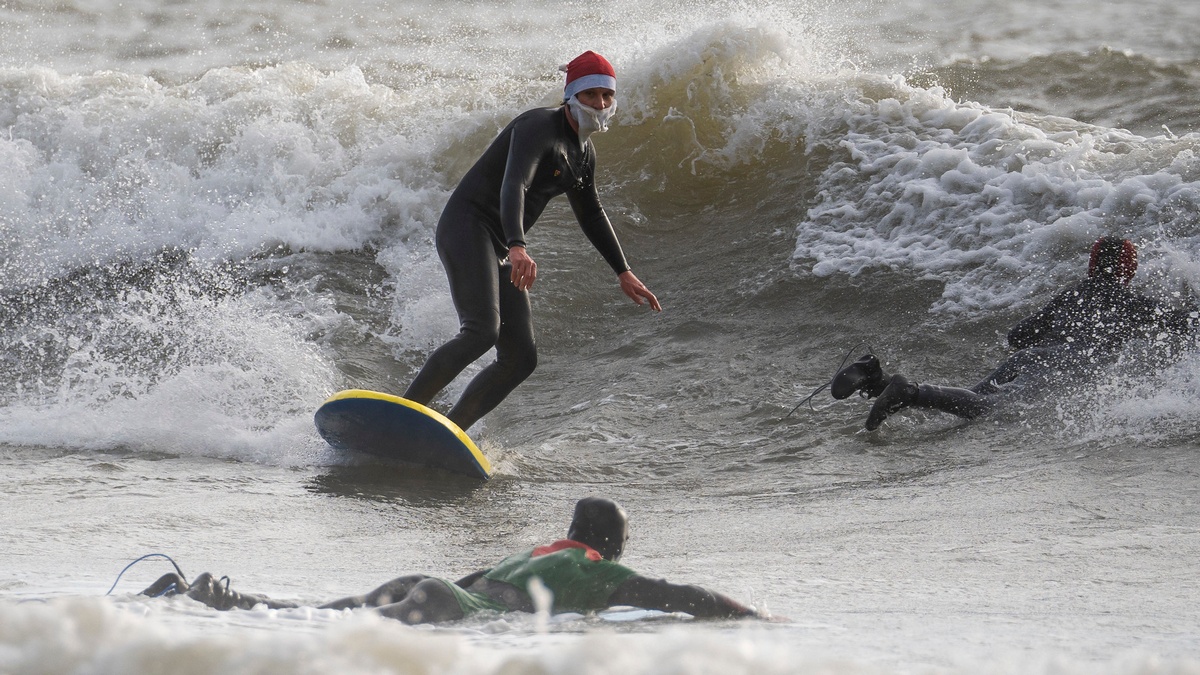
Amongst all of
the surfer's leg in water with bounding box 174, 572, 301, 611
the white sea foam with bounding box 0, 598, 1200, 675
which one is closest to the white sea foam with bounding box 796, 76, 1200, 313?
the surfer's leg in water with bounding box 174, 572, 301, 611

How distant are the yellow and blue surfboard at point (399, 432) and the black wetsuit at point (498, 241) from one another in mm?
154

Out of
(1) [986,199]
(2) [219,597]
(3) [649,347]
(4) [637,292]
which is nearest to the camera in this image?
(2) [219,597]

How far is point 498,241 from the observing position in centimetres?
543

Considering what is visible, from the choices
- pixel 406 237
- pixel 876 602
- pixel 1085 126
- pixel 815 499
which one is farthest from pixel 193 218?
pixel 876 602

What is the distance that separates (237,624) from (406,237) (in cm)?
774

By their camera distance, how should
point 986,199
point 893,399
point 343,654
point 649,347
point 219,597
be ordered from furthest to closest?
point 986,199, point 649,347, point 893,399, point 219,597, point 343,654

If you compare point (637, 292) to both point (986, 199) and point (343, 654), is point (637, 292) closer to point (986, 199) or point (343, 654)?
point (343, 654)

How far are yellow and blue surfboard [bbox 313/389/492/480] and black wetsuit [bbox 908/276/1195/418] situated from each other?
237 cm

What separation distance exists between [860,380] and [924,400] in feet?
1.13

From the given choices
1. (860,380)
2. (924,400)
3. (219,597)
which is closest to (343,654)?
(219,597)

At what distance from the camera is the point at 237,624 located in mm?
2182

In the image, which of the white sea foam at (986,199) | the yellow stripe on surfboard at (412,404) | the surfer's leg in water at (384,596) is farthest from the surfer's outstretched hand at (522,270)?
the white sea foam at (986,199)

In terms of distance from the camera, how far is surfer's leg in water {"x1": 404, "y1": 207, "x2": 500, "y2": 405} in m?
5.19

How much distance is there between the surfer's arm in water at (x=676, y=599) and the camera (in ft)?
8.79
